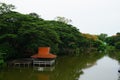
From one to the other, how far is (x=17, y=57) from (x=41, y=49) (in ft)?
14.0

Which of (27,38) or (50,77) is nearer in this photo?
(50,77)

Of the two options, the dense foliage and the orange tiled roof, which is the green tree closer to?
the dense foliage

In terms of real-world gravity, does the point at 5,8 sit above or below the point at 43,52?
above

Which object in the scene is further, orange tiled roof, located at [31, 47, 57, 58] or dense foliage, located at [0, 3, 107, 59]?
dense foliage, located at [0, 3, 107, 59]

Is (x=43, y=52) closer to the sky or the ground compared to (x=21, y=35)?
closer to the ground

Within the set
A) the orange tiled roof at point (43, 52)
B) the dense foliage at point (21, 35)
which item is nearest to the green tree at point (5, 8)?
the dense foliage at point (21, 35)

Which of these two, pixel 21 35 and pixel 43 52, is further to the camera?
pixel 21 35

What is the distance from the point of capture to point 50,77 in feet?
75.9

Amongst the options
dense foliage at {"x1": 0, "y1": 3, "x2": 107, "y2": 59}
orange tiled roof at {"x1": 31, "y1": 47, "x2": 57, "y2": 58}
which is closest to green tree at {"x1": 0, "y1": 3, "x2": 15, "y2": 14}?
dense foliage at {"x1": 0, "y1": 3, "x2": 107, "y2": 59}

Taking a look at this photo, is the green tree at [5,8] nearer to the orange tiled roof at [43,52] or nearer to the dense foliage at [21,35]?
the dense foliage at [21,35]

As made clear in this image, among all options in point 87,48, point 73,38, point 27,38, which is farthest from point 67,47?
point 27,38

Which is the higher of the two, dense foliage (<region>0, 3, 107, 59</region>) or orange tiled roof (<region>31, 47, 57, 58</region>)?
dense foliage (<region>0, 3, 107, 59</region>)

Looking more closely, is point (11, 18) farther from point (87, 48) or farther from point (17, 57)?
point (87, 48)

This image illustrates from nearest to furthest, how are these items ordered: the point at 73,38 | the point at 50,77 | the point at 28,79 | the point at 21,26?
the point at 28,79 < the point at 50,77 < the point at 21,26 < the point at 73,38
